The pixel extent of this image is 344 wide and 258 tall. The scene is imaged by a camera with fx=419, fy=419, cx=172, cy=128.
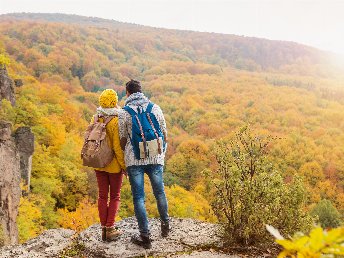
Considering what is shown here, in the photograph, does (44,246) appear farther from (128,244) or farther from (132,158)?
(132,158)

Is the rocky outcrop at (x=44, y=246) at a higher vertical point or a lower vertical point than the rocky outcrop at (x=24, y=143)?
higher

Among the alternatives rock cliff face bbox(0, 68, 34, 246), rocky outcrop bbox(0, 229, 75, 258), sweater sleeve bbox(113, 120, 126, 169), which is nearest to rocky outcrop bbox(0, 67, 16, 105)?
rock cliff face bbox(0, 68, 34, 246)

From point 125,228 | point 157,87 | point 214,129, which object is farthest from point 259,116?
point 125,228

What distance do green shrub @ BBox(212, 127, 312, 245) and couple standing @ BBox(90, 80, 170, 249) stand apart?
72cm

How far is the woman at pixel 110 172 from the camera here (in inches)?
199

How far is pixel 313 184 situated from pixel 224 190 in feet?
213

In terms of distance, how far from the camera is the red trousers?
5195mm

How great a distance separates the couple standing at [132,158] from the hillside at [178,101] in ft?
1.83

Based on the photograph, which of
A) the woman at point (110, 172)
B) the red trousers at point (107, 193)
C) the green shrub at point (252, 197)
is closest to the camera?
the green shrub at point (252, 197)

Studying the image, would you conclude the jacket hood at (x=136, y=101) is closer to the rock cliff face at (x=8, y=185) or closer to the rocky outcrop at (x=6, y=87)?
the rock cliff face at (x=8, y=185)

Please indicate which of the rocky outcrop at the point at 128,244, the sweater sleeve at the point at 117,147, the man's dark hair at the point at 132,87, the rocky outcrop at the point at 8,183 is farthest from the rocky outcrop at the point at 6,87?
the man's dark hair at the point at 132,87

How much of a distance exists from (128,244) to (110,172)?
91 cm

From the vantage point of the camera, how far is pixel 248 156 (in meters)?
5.21

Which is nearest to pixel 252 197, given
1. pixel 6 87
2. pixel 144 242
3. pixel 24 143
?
pixel 144 242
